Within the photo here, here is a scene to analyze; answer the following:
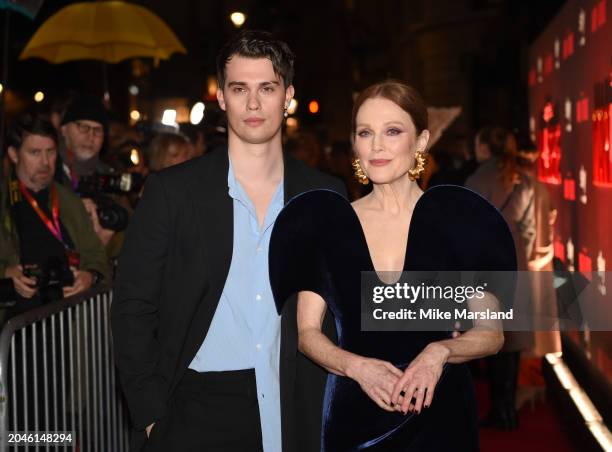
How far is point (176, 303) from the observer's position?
136 inches

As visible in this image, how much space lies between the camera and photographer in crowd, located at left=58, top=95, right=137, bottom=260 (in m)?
6.43

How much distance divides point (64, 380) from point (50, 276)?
0.56 metres

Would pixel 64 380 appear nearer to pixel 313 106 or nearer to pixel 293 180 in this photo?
pixel 293 180

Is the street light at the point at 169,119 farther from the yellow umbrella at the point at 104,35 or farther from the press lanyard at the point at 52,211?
the yellow umbrella at the point at 104,35

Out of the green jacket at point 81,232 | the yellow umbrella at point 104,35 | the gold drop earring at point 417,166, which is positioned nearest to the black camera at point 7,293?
the green jacket at point 81,232

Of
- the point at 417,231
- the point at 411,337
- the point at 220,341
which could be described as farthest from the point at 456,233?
the point at 220,341

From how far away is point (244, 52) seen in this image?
3492 millimetres

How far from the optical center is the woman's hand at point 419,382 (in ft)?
9.41

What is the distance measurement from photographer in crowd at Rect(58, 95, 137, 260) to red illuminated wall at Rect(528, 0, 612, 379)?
2.91 metres

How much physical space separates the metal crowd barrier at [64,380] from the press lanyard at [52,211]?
0.43 metres

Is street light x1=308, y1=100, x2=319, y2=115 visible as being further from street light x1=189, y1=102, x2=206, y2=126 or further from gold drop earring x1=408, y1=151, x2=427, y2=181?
gold drop earring x1=408, y1=151, x2=427, y2=181

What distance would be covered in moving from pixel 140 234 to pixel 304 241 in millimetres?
664

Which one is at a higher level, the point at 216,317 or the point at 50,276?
the point at 50,276

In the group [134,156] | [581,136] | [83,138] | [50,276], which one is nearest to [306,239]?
[50,276]
